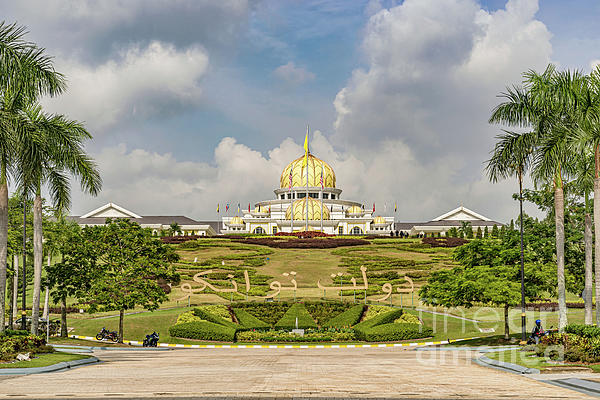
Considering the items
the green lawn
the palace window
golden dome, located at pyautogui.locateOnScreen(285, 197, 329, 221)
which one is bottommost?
the green lawn

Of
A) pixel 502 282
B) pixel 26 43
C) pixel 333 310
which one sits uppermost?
pixel 26 43

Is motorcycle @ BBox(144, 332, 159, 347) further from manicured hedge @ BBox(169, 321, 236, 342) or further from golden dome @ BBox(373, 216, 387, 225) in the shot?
golden dome @ BBox(373, 216, 387, 225)

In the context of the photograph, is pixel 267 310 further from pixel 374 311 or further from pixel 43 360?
pixel 43 360

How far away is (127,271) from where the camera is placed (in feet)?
113

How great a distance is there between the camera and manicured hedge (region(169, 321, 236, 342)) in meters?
35.2

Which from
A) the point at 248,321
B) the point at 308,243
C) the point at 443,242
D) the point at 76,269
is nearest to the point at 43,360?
the point at 76,269

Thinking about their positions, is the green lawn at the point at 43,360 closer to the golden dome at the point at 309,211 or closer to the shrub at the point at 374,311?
the shrub at the point at 374,311

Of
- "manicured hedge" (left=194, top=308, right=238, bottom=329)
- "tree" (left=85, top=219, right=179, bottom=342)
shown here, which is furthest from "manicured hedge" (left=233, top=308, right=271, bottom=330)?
"tree" (left=85, top=219, right=179, bottom=342)

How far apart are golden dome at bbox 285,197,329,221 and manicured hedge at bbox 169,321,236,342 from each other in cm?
6499

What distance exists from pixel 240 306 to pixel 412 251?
35.4m

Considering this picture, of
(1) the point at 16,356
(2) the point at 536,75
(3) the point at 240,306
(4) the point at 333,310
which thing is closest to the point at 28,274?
(3) the point at 240,306

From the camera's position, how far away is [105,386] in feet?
45.1

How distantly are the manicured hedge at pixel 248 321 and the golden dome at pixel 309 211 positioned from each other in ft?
188

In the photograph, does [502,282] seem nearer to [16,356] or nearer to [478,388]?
[478,388]
